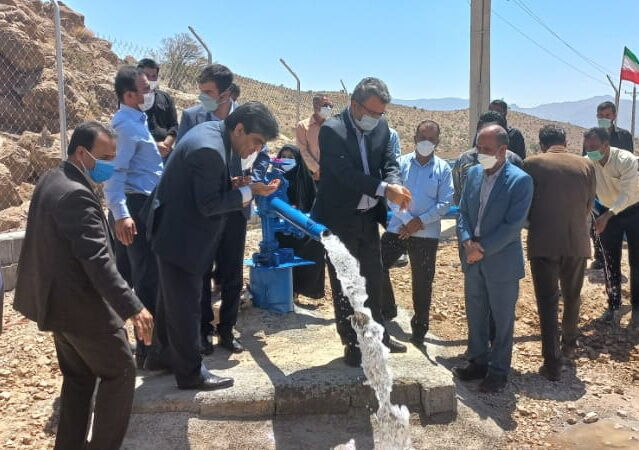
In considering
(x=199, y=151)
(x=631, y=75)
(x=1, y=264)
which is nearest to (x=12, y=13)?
(x=1, y=264)

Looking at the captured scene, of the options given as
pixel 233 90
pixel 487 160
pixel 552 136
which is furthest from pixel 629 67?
pixel 233 90

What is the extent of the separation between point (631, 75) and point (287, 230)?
8.62 metres

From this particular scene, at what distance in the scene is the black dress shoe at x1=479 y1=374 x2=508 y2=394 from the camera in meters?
4.18

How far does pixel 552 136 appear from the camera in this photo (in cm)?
468

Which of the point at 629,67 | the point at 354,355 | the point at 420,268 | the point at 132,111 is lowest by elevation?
the point at 354,355

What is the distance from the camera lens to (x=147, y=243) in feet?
12.5

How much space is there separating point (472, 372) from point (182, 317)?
2163 millimetres

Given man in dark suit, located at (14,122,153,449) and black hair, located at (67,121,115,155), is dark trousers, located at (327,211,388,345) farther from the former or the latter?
black hair, located at (67,121,115,155)

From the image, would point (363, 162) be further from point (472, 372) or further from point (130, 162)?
point (472, 372)

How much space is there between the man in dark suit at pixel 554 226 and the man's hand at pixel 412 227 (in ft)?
2.69

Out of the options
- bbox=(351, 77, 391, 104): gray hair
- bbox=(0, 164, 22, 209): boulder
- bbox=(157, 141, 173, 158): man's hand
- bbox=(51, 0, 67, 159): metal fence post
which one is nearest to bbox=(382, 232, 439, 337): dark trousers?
Answer: bbox=(351, 77, 391, 104): gray hair

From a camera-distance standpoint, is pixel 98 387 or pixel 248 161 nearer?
pixel 98 387

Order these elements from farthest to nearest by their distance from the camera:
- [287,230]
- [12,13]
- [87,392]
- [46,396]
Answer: [12,13]
[287,230]
[46,396]
[87,392]

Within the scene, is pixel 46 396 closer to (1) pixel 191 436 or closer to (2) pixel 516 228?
(1) pixel 191 436
